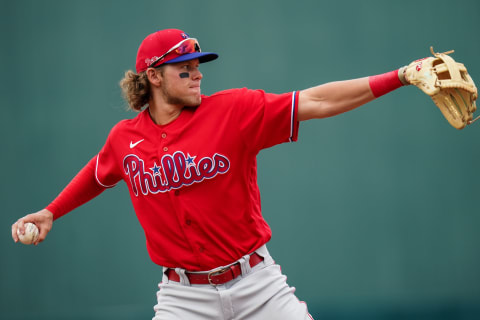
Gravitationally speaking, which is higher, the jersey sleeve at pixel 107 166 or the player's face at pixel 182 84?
the player's face at pixel 182 84

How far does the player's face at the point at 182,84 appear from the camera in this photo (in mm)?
2863

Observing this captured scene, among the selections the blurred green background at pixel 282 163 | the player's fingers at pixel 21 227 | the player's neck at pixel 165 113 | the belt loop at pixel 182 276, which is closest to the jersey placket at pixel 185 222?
the belt loop at pixel 182 276

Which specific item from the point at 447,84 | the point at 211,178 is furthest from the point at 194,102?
the point at 447,84

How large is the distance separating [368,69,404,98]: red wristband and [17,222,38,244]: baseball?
67.9 inches

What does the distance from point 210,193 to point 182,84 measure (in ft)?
1.82

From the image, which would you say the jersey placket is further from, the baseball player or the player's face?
the player's face

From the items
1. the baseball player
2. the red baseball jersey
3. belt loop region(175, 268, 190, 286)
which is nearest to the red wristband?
the baseball player

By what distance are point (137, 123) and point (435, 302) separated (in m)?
3.70

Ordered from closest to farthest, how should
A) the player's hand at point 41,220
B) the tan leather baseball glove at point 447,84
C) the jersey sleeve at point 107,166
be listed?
the tan leather baseball glove at point 447,84, the player's hand at point 41,220, the jersey sleeve at point 107,166

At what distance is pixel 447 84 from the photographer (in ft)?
7.66

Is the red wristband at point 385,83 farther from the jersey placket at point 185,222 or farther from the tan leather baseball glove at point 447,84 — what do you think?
the jersey placket at point 185,222

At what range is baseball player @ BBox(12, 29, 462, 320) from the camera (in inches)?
107

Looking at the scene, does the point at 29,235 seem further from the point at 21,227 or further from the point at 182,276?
the point at 182,276

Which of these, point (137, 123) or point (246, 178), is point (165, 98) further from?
point (246, 178)
